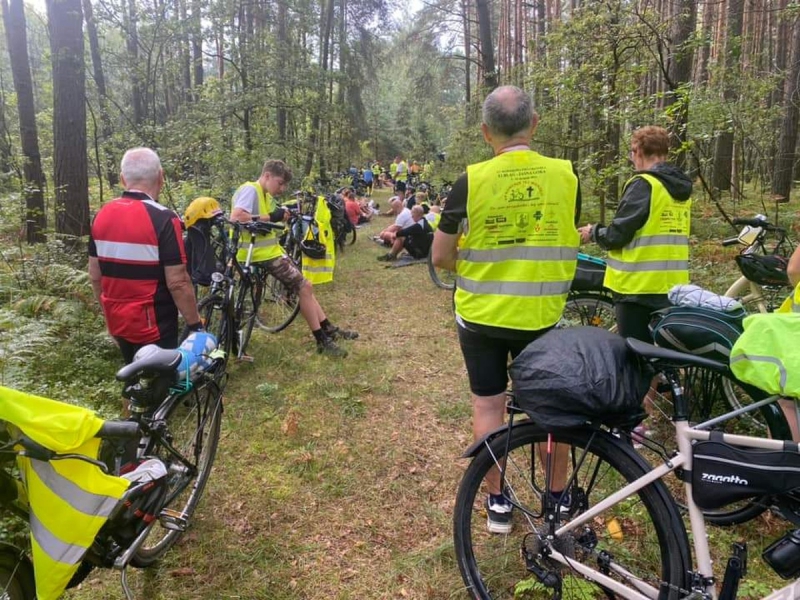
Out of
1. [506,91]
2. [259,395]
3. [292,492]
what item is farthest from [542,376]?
[259,395]

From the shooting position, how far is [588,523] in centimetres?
191

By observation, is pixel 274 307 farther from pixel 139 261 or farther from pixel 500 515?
pixel 500 515

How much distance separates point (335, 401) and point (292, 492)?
1243 millimetres

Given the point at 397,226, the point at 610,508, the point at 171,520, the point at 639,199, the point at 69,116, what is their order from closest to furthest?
1. the point at 610,508
2. the point at 171,520
3. the point at 639,199
4. the point at 69,116
5. the point at 397,226

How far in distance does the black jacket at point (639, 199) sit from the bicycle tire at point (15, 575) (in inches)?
131

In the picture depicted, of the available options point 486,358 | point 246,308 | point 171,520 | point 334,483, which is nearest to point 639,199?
point 486,358

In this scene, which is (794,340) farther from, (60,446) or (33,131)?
(33,131)

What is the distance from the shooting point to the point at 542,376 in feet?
5.81

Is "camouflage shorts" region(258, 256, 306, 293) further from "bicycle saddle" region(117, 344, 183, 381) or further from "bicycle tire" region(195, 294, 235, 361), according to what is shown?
"bicycle saddle" region(117, 344, 183, 381)

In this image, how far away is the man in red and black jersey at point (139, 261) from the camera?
2.79 meters

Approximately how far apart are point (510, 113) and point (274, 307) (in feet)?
14.8

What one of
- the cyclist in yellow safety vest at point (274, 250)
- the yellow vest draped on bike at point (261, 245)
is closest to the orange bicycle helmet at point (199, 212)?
the cyclist in yellow safety vest at point (274, 250)

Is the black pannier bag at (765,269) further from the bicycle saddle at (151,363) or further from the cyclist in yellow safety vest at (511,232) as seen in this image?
the bicycle saddle at (151,363)

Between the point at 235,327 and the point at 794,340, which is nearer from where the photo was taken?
the point at 794,340
